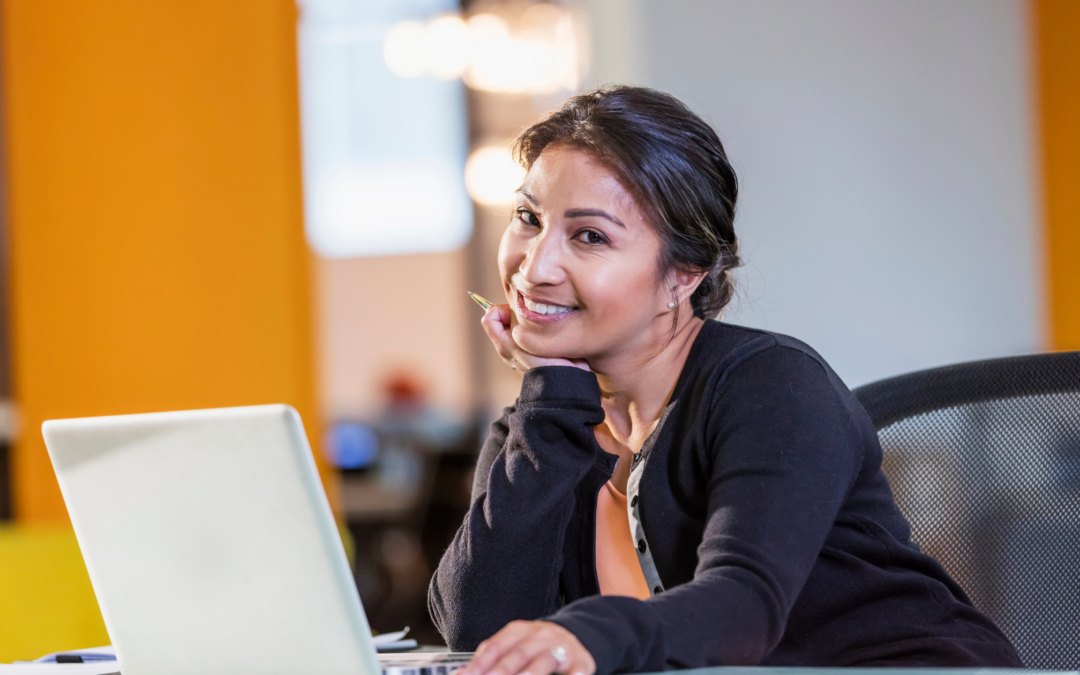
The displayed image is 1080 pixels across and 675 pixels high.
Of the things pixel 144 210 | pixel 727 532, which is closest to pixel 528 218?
pixel 727 532

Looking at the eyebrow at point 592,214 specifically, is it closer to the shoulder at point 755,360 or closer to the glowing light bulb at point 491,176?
the shoulder at point 755,360

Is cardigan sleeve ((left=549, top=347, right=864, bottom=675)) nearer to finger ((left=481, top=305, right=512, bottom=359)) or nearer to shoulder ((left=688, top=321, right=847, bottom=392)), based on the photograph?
shoulder ((left=688, top=321, right=847, bottom=392))

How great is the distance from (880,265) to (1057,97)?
1171 millimetres

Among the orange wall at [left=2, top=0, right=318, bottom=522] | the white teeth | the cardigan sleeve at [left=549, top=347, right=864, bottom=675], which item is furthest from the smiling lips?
the orange wall at [left=2, top=0, right=318, bottom=522]

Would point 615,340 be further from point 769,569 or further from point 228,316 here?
point 228,316

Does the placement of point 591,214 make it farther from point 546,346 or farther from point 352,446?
point 352,446

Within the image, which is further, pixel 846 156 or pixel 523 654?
pixel 846 156

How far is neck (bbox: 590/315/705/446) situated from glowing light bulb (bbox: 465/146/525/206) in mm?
5231

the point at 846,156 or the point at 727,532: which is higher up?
the point at 846,156

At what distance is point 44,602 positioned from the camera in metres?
1.93

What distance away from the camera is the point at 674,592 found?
0.85 meters

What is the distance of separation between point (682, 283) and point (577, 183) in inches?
7.3

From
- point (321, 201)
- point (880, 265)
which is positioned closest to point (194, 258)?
point (880, 265)

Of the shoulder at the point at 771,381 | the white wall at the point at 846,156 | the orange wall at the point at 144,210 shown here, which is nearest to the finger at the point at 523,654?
the shoulder at the point at 771,381
